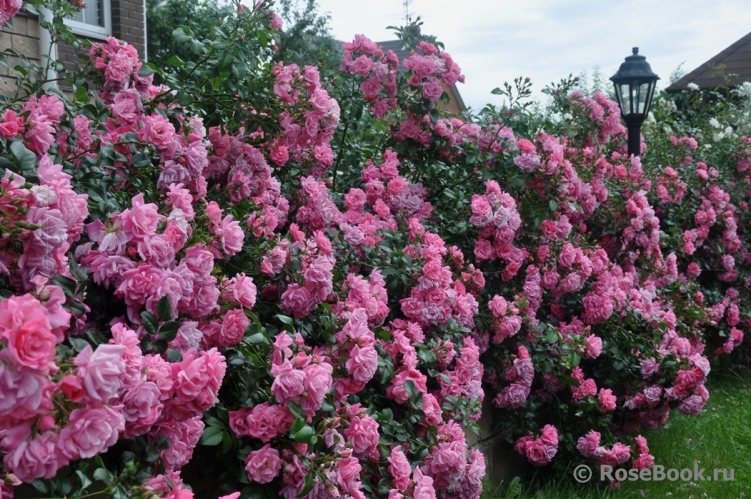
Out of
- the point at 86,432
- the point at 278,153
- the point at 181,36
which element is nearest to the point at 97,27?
the point at 278,153

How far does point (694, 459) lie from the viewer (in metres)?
3.76

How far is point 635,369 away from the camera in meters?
3.48

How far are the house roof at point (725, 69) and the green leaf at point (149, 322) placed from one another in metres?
14.0

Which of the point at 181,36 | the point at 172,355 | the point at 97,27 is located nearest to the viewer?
the point at 172,355

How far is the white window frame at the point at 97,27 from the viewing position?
7367 millimetres

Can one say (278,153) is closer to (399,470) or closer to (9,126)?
(9,126)

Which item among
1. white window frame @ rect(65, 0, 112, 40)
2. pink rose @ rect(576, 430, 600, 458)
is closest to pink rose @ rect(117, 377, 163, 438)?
pink rose @ rect(576, 430, 600, 458)

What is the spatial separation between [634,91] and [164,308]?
466cm

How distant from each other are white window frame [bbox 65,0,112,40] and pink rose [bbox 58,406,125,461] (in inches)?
273

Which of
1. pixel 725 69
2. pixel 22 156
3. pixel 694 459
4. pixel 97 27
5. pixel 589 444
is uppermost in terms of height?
pixel 725 69

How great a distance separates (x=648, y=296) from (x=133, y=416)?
304 centimetres

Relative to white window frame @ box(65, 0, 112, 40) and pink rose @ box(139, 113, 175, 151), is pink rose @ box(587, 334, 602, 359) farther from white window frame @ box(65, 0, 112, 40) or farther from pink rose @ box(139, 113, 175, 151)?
white window frame @ box(65, 0, 112, 40)

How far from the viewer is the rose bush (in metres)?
1.35

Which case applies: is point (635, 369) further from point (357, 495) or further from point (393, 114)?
point (357, 495)
